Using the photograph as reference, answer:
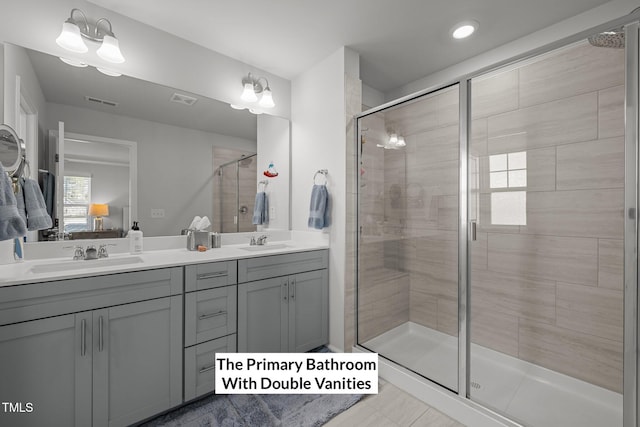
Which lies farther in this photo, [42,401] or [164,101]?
[164,101]

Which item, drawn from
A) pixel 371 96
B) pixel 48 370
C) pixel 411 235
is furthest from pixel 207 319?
pixel 371 96

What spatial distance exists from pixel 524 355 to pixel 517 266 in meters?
0.61

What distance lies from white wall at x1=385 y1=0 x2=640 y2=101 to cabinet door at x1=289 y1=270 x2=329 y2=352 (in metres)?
1.66

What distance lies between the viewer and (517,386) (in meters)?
1.77

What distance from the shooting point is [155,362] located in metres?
1.50

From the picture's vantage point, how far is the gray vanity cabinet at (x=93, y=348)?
1180 mm

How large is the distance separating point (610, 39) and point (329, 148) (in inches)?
65.3

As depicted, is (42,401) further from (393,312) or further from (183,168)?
(393,312)

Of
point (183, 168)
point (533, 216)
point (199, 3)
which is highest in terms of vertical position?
A: point (199, 3)

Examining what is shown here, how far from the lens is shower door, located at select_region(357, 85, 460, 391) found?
6.19 ft

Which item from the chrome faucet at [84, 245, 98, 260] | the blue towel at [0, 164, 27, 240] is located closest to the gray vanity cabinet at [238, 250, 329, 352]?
the chrome faucet at [84, 245, 98, 260]

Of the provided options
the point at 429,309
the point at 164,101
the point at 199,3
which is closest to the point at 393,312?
the point at 429,309

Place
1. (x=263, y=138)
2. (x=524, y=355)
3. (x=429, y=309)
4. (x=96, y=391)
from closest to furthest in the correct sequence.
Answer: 1. (x=96, y=391)
2. (x=524, y=355)
3. (x=429, y=309)
4. (x=263, y=138)

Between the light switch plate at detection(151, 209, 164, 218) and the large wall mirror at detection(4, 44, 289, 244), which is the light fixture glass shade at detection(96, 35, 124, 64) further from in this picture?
the light switch plate at detection(151, 209, 164, 218)
